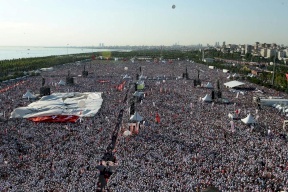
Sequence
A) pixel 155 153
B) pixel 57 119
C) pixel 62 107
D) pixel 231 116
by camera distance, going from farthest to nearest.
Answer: pixel 62 107, pixel 231 116, pixel 57 119, pixel 155 153

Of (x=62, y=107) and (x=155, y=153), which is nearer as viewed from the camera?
(x=155, y=153)

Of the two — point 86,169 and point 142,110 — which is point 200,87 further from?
point 86,169

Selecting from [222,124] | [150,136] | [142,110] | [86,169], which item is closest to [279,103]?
[222,124]

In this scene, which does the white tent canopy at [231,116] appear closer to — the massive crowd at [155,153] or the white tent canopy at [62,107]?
the massive crowd at [155,153]

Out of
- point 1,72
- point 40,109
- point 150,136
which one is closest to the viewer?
point 150,136

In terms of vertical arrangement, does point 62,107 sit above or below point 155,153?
above

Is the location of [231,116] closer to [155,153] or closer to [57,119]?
[155,153]

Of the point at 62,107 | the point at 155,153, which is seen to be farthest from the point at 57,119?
the point at 155,153
